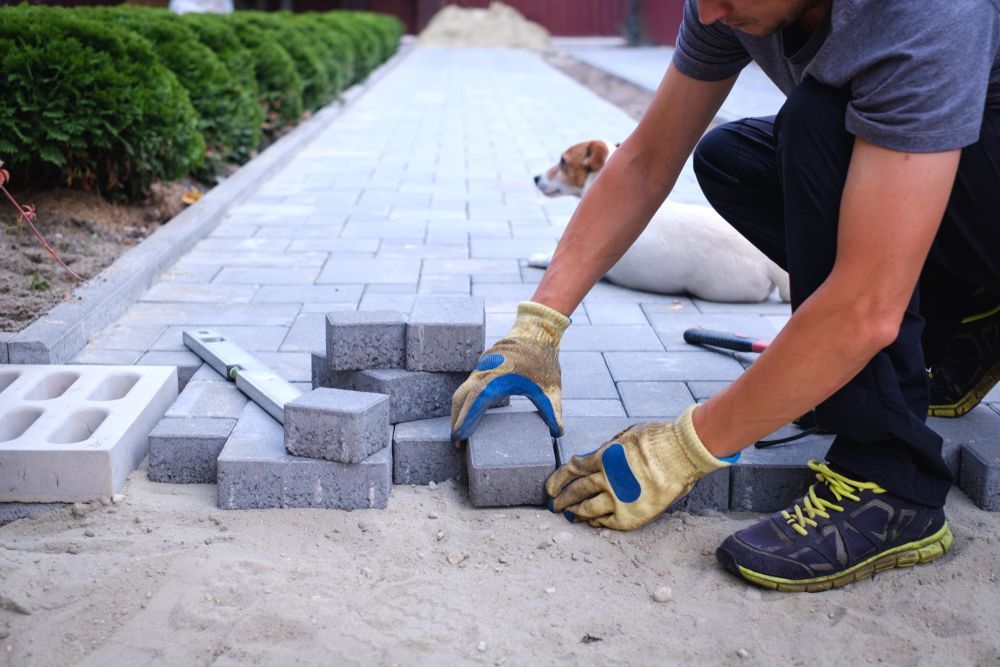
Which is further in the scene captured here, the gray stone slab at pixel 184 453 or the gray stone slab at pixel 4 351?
the gray stone slab at pixel 4 351

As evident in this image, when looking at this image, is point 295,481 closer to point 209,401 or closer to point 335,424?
point 335,424

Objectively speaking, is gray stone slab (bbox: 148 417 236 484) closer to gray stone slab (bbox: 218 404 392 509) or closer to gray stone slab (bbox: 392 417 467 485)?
gray stone slab (bbox: 218 404 392 509)

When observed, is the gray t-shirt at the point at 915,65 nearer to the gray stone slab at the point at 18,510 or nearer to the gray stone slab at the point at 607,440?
the gray stone slab at the point at 607,440

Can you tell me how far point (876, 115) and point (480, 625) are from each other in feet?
3.98

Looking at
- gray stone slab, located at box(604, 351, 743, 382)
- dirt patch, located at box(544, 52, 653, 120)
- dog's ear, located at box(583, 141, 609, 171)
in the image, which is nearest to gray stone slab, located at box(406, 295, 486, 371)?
gray stone slab, located at box(604, 351, 743, 382)

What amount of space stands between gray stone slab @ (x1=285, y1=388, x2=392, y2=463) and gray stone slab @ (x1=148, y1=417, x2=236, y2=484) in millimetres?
255

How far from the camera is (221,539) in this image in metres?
2.27

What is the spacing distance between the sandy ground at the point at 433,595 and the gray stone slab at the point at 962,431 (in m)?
0.16

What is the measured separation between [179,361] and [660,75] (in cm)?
1393

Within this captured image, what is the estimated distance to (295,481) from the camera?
2406 millimetres

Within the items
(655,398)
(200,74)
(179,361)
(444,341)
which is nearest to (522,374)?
(444,341)

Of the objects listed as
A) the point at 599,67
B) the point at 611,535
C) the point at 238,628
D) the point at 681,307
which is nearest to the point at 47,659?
the point at 238,628

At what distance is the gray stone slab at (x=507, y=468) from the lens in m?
2.42

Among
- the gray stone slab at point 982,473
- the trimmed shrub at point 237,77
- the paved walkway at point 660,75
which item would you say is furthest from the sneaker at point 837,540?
the trimmed shrub at point 237,77
